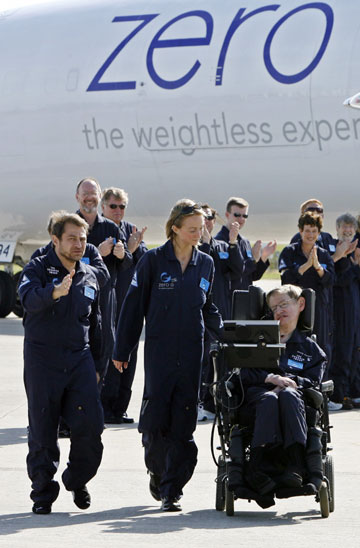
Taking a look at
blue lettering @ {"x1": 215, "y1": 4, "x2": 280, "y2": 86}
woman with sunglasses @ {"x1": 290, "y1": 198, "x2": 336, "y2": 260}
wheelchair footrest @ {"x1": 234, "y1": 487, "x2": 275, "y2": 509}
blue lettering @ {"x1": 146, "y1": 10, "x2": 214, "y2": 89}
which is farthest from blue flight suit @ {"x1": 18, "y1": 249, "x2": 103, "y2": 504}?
blue lettering @ {"x1": 146, "y1": 10, "x2": 214, "y2": 89}

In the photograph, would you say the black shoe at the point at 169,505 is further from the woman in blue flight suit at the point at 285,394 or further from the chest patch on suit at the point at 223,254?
the chest patch on suit at the point at 223,254

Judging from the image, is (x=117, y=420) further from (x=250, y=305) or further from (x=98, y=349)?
(x=250, y=305)

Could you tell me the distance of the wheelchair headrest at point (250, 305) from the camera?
23.3 feet

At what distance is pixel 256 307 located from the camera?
280 inches

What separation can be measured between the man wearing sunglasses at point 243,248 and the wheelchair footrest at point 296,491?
4.37 metres

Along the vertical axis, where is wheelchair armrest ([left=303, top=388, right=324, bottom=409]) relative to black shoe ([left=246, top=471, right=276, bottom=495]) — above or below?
above

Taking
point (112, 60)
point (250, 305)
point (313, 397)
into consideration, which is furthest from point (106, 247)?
point (112, 60)

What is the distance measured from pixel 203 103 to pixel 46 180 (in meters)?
2.84

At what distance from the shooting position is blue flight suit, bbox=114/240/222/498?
6.85 m

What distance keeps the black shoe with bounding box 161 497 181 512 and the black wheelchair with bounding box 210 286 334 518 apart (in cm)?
23

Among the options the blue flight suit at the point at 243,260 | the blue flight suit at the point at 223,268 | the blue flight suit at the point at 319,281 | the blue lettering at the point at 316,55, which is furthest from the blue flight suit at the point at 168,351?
the blue lettering at the point at 316,55

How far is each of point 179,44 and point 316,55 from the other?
1965 mm

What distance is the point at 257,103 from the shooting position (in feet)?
51.3

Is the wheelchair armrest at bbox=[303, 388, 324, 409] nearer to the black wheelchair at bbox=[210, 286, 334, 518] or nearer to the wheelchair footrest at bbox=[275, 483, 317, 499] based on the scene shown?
the black wheelchair at bbox=[210, 286, 334, 518]
